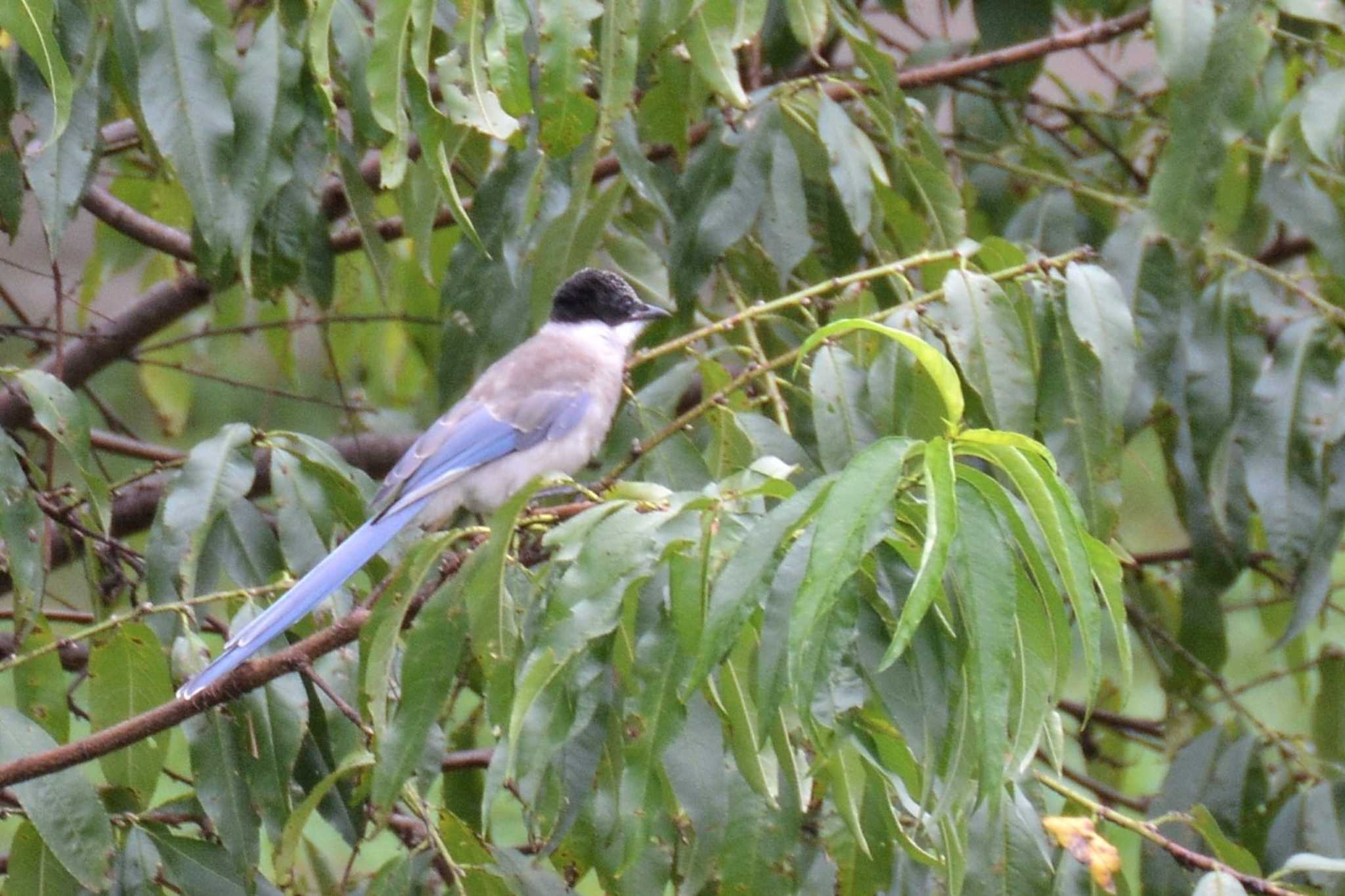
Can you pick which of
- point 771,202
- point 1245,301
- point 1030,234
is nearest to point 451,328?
point 771,202

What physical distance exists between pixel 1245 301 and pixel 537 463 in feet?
5.11

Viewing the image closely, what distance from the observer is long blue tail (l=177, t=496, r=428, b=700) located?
2441 millimetres

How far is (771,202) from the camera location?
3426 mm

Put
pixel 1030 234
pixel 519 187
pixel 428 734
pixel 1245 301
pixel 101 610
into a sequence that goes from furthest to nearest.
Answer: pixel 1030 234, pixel 1245 301, pixel 519 187, pixel 101 610, pixel 428 734

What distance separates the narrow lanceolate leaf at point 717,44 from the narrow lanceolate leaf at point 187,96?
764mm

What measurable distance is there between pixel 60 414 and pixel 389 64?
2.49ft

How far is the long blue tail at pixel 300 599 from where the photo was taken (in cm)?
244

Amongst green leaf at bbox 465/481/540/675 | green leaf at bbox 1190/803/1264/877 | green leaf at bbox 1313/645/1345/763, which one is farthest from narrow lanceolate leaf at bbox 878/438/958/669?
green leaf at bbox 1313/645/1345/763

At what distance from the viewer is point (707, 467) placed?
2.90 meters

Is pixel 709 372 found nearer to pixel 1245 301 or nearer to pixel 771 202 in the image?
pixel 771 202

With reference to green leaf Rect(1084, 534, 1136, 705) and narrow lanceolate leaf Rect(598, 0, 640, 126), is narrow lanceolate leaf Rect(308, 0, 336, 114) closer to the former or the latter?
narrow lanceolate leaf Rect(598, 0, 640, 126)

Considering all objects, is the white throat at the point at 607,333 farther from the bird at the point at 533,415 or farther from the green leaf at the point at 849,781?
the green leaf at the point at 849,781

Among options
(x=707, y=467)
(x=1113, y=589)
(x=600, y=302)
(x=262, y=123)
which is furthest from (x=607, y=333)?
(x=1113, y=589)

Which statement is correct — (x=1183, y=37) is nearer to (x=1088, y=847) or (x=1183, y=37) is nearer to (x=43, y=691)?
(x=1088, y=847)
